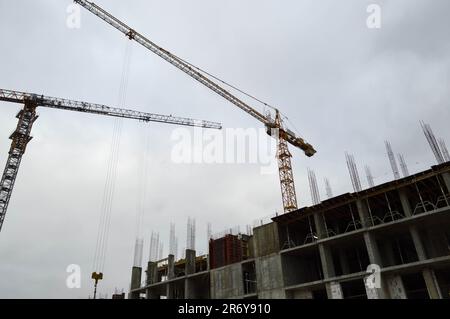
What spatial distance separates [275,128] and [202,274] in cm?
2975

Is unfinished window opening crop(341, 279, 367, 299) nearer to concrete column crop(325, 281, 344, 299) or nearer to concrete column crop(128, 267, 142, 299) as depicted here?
concrete column crop(325, 281, 344, 299)

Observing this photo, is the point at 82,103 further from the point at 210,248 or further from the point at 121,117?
the point at 210,248

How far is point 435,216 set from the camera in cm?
2767

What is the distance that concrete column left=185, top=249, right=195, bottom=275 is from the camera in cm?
4384

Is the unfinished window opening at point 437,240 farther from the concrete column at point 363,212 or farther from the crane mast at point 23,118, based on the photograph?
the crane mast at point 23,118

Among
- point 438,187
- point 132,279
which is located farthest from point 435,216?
point 132,279

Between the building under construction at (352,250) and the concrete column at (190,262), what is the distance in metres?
0.12

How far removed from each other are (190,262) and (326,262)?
18.3 meters

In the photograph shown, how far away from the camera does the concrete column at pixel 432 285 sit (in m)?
26.2

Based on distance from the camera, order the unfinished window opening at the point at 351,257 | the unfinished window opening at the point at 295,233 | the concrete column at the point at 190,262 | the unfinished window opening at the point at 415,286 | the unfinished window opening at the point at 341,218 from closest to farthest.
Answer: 1. the unfinished window opening at the point at 415,286
2. the unfinished window opening at the point at 341,218
3. the unfinished window opening at the point at 351,257
4. the unfinished window opening at the point at 295,233
5. the concrete column at the point at 190,262

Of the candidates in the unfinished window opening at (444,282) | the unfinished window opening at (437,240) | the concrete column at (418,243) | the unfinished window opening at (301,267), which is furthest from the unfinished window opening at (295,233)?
the unfinished window opening at (444,282)

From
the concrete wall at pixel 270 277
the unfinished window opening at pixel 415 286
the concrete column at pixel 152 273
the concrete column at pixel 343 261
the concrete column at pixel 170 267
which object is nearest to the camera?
the unfinished window opening at pixel 415 286

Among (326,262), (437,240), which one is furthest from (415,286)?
(326,262)

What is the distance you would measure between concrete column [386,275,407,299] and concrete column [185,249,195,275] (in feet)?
74.8
